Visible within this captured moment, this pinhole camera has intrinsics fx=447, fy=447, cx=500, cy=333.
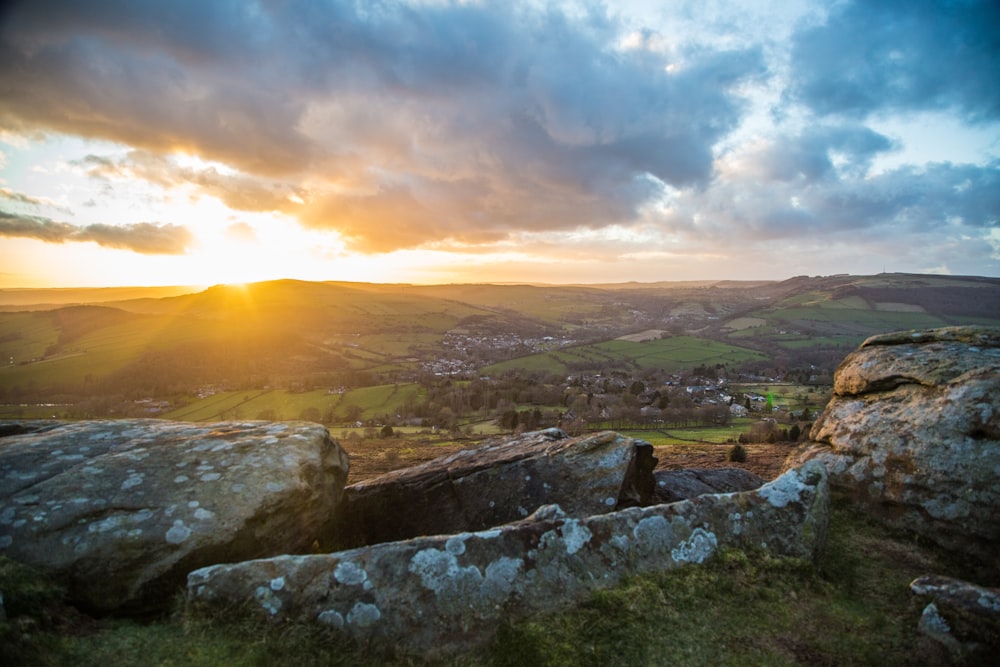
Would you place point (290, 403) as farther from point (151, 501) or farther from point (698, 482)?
point (698, 482)

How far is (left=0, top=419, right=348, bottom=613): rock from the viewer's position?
22.5ft

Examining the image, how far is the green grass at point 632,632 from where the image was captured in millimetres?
5285

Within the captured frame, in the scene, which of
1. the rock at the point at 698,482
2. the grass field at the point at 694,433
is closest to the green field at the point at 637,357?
the grass field at the point at 694,433

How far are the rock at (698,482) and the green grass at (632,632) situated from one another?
4.22m

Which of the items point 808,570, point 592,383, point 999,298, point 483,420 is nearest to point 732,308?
point 999,298

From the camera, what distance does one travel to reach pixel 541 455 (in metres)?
11.1

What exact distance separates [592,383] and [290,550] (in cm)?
6494

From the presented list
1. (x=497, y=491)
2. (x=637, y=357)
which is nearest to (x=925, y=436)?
(x=497, y=491)

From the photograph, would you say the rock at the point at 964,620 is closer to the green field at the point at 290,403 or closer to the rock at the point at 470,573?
the rock at the point at 470,573

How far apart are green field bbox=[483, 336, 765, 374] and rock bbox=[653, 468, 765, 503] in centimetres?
7375

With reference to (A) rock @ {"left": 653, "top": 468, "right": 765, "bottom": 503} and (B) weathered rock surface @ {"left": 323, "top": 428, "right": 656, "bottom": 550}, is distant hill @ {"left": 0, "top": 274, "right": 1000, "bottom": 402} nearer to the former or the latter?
(B) weathered rock surface @ {"left": 323, "top": 428, "right": 656, "bottom": 550}

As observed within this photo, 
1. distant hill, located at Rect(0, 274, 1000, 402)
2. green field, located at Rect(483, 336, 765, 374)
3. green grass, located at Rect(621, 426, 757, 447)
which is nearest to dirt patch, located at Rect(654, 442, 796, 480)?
green grass, located at Rect(621, 426, 757, 447)

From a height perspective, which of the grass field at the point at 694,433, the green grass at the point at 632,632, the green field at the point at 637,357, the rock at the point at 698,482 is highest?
the green grass at the point at 632,632

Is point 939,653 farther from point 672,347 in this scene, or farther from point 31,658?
point 672,347
